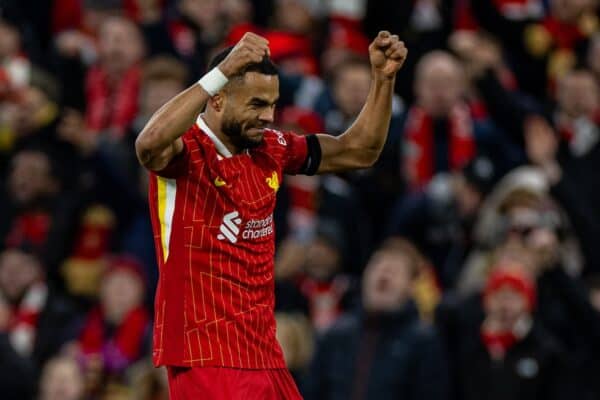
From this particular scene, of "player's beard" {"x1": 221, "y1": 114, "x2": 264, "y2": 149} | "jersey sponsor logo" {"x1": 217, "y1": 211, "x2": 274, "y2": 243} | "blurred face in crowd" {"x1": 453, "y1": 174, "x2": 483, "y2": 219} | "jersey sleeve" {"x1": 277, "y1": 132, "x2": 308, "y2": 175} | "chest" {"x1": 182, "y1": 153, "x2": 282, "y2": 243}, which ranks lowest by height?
"blurred face in crowd" {"x1": 453, "y1": 174, "x2": 483, "y2": 219}

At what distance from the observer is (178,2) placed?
13680 mm

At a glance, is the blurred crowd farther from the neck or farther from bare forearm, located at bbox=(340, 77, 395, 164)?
the neck

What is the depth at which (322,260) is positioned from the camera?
35.1 ft

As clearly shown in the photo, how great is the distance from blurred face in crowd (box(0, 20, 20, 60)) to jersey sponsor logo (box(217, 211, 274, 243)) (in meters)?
7.22

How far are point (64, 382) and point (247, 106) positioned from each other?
4611 millimetres

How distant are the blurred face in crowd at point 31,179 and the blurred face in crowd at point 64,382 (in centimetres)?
197

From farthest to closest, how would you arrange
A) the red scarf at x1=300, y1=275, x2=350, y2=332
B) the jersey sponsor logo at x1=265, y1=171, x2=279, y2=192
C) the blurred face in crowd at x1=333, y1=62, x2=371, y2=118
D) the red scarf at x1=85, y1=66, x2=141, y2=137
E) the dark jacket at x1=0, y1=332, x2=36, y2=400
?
the red scarf at x1=85, y1=66, x2=141, y2=137 → the blurred face in crowd at x1=333, y1=62, x2=371, y2=118 → the red scarf at x1=300, y1=275, x2=350, y2=332 → the dark jacket at x1=0, y1=332, x2=36, y2=400 → the jersey sponsor logo at x1=265, y1=171, x2=279, y2=192

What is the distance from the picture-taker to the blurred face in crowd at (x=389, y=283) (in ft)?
31.4

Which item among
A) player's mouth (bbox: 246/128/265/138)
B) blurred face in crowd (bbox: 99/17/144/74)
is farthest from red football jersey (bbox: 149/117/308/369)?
blurred face in crowd (bbox: 99/17/144/74)

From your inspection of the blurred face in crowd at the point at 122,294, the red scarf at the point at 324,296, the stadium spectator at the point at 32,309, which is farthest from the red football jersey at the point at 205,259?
the stadium spectator at the point at 32,309

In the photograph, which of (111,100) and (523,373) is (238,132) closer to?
(523,373)

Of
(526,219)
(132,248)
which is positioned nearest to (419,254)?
(526,219)

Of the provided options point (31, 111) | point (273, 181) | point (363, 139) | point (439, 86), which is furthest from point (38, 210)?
point (273, 181)

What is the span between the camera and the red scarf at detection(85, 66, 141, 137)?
39.8 ft
